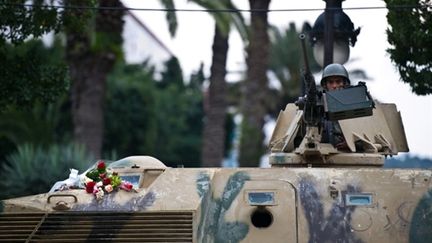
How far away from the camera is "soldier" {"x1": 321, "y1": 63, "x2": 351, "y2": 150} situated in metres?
11.3

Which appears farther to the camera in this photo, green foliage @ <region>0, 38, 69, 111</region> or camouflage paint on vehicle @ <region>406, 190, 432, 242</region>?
green foliage @ <region>0, 38, 69, 111</region>

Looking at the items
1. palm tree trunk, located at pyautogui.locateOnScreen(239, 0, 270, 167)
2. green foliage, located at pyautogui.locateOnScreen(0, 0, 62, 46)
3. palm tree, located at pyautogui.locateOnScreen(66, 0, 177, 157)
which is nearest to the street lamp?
green foliage, located at pyautogui.locateOnScreen(0, 0, 62, 46)

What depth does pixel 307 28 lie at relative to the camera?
645 inches

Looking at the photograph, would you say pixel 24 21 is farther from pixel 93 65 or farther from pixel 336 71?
pixel 93 65

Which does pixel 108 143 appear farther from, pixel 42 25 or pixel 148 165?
pixel 148 165

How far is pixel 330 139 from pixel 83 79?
55.1 ft

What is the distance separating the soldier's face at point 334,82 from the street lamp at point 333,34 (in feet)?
11.7

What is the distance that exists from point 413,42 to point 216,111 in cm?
1461

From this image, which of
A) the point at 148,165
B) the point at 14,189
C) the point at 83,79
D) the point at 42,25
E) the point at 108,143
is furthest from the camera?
the point at 108,143

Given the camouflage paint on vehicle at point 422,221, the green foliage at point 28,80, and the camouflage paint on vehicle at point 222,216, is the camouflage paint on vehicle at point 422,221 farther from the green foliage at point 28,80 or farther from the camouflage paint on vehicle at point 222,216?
the green foliage at point 28,80

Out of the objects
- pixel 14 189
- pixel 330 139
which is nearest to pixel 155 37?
pixel 14 189

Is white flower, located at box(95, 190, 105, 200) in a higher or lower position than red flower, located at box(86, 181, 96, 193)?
lower

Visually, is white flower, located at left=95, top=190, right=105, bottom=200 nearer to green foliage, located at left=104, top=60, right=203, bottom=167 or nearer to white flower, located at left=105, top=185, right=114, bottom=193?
white flower, located at left=105, top=185, right=114, bottom=193

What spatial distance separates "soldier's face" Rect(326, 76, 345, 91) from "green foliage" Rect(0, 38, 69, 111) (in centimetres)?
595
